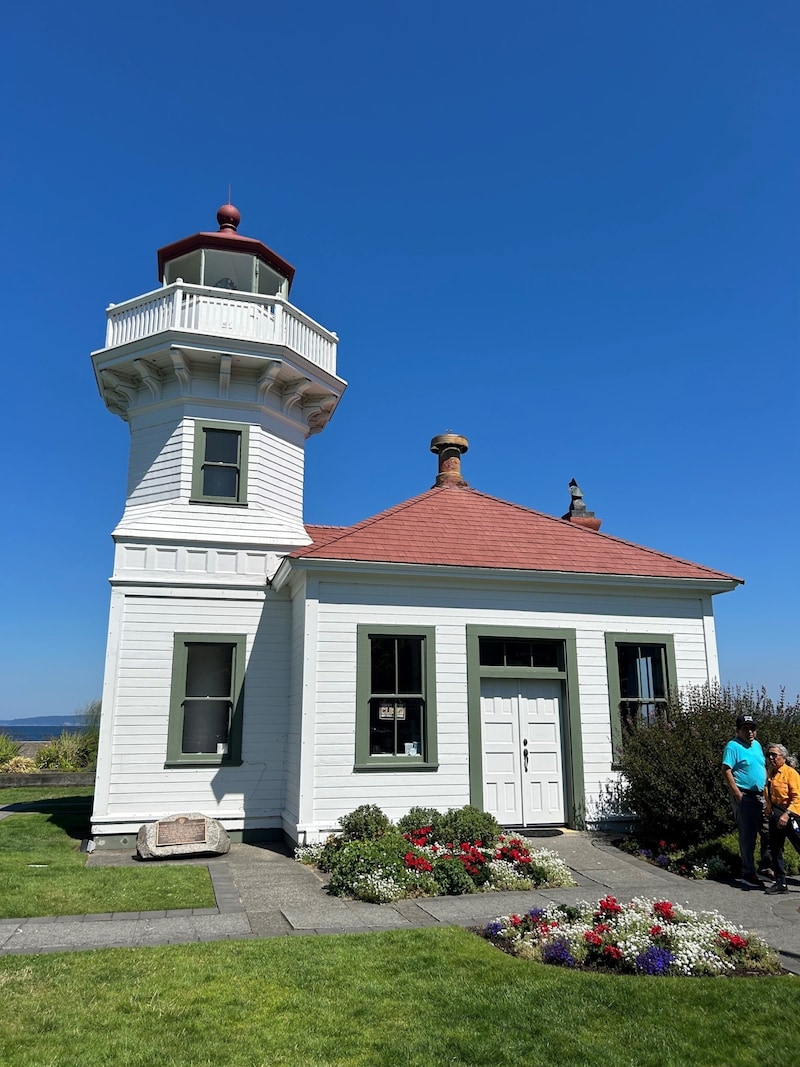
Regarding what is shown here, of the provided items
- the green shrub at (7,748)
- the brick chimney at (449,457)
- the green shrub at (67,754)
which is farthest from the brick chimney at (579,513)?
the green shrub at (7,748)

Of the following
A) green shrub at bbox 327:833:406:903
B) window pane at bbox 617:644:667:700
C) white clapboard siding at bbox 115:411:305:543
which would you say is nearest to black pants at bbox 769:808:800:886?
green shrub at bbox 327:833:406:903

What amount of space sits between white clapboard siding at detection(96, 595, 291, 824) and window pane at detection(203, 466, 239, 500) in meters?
1.88

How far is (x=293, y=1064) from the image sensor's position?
3982 mm

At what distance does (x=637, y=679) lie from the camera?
480 inches

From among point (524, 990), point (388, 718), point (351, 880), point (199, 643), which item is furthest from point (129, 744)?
point (524, 990)

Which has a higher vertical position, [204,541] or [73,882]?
[204,541]

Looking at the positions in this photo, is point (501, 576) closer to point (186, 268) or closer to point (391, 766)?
point (391, 766)

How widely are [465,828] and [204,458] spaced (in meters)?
7.21

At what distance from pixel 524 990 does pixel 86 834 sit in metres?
9.43

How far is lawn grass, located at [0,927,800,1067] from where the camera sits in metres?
4.08

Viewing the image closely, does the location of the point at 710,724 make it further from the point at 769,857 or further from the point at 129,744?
the point at 129,744

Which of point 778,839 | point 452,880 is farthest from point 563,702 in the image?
point 452,880

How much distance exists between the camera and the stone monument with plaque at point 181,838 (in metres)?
10.1

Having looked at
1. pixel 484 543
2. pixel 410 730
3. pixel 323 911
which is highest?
pixel 484 543
